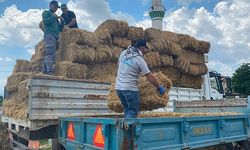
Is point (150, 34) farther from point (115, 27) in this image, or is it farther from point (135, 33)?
point (115, 27)

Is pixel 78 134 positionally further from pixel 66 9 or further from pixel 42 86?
pixel 66 9

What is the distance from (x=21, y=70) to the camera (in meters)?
9.90

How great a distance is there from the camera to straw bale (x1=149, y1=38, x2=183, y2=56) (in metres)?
11.5

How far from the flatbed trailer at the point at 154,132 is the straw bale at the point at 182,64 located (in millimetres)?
5439

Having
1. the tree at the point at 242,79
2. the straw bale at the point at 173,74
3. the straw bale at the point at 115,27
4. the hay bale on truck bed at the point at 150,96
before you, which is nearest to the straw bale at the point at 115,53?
the straw bale at the point at 115,27

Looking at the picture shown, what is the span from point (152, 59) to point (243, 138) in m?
4.97

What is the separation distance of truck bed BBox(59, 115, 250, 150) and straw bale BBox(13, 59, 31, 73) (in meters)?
3.92

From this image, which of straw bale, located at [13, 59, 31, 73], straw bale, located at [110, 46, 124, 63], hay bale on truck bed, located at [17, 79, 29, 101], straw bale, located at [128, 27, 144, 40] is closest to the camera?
hay bale on truck bed, located at [17, 79, 29, 101]

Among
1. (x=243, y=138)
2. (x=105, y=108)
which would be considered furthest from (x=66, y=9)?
(x=243, y=138)

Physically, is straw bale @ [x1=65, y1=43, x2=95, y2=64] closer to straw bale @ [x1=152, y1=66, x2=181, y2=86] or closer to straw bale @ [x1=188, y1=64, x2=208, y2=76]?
straw bale @ [x1=152, y1=66, x2=181, y2=86]

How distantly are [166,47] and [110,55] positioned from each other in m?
2.77

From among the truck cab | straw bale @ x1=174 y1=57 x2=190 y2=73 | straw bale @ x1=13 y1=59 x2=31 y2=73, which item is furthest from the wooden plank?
the truck cab

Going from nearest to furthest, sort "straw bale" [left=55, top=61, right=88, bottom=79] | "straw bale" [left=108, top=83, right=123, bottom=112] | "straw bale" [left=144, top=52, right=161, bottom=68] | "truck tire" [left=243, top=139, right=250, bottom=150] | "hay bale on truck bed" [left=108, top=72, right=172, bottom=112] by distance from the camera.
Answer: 1. "hay bale on truck bed" [left=108, top=72, right=172, bottom=112]
2. "straw bale" [left=108, top=83, right=123, bottom=112]
3. "truck tire" [left=243, top=139, right=250, bottom=150]
4. "straw bale" [left=55, top=61, right=88, bottom=79]
5. "straw bale" [left=144, top=52, right=161, bottom=68]

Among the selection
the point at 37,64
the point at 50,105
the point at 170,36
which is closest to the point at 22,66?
the point at 37,64
